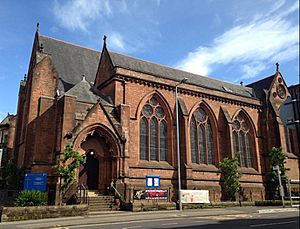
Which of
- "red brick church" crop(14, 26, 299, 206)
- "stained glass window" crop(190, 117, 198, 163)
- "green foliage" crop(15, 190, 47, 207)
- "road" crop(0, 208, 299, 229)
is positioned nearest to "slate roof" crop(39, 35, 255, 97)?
"red brick church" crop(14, 26, 299, 206)

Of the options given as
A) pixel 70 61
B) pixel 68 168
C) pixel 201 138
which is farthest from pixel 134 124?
pixel 70 61

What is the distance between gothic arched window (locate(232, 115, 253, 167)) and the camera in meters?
36.3

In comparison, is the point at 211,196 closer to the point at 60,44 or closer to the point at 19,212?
the point at 19,212

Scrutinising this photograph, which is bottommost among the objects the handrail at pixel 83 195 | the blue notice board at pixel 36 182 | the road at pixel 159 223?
the road at pixel 159 223

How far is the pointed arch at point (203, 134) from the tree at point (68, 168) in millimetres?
13706

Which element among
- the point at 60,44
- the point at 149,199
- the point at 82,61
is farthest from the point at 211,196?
the point at 60,44

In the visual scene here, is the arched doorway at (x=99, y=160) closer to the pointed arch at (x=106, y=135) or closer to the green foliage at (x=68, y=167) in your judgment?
the pointed arch at (x=106, y=135)

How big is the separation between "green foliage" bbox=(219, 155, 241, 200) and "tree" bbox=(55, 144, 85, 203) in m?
15.4

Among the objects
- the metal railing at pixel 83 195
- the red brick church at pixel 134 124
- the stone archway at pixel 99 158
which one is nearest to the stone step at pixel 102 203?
the metal railing at pixel 83 195

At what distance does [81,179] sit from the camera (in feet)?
86.5

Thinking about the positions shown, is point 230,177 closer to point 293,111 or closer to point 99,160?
point 99,160

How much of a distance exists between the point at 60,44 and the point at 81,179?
63.2 ft

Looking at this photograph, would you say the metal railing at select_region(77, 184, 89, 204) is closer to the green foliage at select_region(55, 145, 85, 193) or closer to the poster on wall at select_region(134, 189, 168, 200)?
the green foliage at select_region(55, 145, 85, 193)

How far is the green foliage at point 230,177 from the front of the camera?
29639 mm
